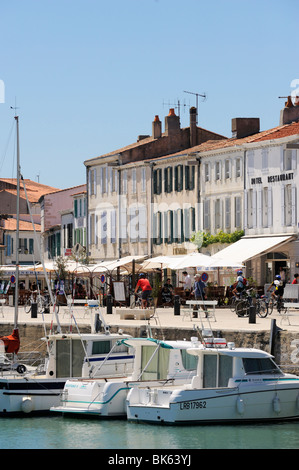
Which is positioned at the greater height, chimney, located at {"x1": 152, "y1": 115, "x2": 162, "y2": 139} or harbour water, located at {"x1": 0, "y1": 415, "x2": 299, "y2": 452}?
chimney, located at {"x1": 152, "y1": 115, "x2": 162, "y2": 139}

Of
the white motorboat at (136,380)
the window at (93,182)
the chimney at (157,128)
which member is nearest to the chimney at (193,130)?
the chimney at (157,128)

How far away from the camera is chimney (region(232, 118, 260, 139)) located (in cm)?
6406

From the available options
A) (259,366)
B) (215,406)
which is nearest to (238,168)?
(259,366)

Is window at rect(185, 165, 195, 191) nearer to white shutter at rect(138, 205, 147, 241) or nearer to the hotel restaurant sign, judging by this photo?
white shutter at rect(138, 205, 147, 241)

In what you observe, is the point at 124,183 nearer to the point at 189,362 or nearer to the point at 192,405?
the point at 189,362

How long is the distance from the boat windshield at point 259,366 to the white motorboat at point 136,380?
1441 mm

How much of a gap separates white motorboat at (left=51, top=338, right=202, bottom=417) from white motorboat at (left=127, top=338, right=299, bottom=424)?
2.57 feet

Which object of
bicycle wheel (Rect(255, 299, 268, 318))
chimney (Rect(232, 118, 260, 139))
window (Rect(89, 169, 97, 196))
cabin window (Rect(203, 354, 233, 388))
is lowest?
cabin window (Rect(203, 354, 233, 388))

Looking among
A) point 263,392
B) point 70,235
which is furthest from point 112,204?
point 263,392

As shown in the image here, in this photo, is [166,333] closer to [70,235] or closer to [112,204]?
[112,204]

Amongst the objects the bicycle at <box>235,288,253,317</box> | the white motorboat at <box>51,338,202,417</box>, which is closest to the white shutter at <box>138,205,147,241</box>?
the bicycle at <box>235,288,253,317</box>

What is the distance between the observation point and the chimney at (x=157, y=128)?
72375 millimetres

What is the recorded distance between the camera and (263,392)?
2703 centimetres

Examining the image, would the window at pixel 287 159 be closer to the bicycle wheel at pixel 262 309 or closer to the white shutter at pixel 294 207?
the white shutter at pixel 294 207
